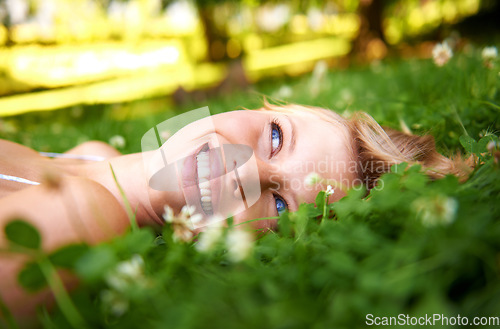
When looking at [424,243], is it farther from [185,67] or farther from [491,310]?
[185,67]

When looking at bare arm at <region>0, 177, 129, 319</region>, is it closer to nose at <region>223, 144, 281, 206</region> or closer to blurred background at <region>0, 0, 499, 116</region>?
nose at <region>223, 144, 281, 206</region>

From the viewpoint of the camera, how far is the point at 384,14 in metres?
7.93

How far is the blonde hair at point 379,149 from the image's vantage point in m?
1.45

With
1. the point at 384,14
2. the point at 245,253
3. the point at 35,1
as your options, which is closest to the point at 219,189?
the point at 245,253

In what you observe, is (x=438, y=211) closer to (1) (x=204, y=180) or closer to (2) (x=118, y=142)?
(1) (x=204, y=180)

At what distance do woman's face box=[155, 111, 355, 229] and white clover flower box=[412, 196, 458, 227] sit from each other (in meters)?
0.64

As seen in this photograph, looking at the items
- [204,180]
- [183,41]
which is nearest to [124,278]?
[204,180]

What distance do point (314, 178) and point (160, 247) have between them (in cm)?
48

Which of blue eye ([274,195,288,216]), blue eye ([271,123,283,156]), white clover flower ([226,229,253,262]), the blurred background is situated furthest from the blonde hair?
the blurred background

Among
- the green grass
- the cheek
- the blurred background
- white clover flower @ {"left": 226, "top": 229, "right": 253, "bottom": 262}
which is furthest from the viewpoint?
the blurred background

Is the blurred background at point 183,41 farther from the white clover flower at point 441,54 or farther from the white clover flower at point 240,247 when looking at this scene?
the white clover flower at point 240,247

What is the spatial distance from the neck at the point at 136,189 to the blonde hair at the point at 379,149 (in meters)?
0.68

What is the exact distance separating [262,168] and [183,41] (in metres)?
7.27

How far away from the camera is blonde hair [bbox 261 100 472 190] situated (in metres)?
1.45
